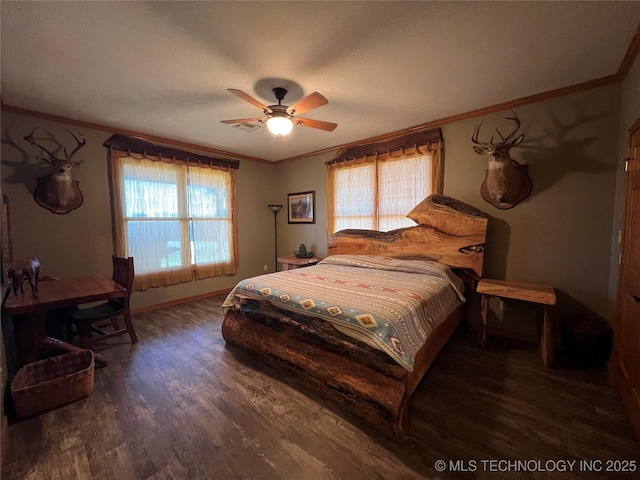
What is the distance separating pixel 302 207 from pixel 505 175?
331 centimetres

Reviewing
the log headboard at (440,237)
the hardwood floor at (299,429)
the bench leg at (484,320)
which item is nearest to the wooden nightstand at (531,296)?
the bench leg at (484,320)

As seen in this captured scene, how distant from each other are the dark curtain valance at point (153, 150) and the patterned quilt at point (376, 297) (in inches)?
106

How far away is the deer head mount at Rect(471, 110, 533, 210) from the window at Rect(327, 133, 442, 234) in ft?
2.26

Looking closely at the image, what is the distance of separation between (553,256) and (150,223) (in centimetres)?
516

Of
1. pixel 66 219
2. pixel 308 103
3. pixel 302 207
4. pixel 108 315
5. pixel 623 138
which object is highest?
pixel 308 103

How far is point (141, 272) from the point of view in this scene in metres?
3.90

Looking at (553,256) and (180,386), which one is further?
(553,256)

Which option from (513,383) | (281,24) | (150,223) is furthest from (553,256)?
(150,223)

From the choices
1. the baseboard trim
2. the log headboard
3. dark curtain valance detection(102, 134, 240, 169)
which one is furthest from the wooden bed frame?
dark curtain valance detection(102, 134, 240, 169)

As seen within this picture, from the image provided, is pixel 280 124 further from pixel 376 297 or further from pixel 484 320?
pixel 484 320

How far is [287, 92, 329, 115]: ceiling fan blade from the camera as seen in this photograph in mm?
2135

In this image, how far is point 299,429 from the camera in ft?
5.62

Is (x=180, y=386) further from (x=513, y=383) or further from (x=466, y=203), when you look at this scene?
(x=466, y=203)

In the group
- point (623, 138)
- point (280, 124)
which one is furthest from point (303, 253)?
point (623, 138)
